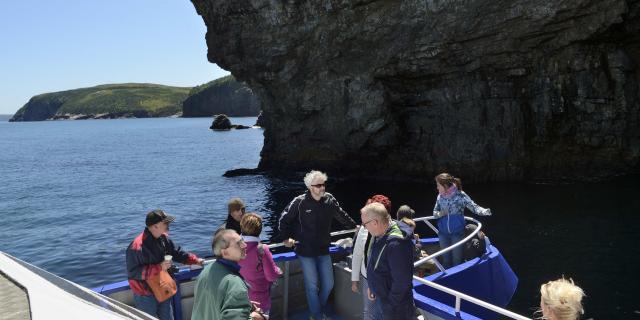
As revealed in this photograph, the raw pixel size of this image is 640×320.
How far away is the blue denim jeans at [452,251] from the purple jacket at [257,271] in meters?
4.20

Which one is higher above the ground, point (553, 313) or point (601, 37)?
point (601, 37)

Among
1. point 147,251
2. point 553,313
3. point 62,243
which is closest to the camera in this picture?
point 553,313

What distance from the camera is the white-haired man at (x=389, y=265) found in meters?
5.64

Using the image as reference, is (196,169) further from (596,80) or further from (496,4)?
(596,80)

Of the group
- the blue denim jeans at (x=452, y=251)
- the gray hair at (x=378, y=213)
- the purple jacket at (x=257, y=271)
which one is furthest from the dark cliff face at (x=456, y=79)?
the gray hair at (x=378, y=213)

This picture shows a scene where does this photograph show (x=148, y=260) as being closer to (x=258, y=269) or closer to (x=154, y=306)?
(x=154, y=306)

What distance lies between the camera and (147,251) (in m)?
6.48

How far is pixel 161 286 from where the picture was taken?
21.8ft

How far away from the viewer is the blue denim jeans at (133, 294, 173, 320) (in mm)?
6734

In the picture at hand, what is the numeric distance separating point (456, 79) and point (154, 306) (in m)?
28.7

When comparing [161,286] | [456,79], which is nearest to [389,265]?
[161,286]

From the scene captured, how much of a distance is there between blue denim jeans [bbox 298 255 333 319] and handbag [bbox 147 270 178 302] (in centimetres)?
232

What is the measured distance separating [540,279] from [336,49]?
2245 centimetres

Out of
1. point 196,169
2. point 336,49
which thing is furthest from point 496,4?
point 196,169
